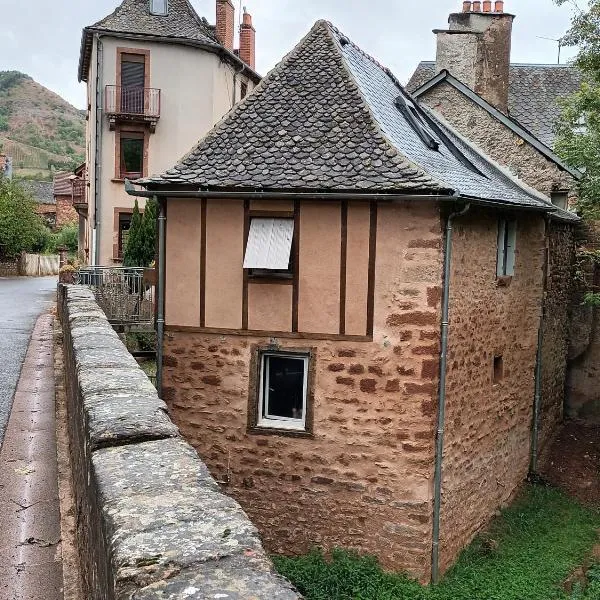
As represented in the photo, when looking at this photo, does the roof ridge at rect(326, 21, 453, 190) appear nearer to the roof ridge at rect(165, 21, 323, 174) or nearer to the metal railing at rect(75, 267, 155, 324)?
the roof ridge at rect(165, 21, 323, 174)

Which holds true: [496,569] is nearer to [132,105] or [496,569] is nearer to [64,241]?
[132,105]

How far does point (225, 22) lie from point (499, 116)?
1520 cm

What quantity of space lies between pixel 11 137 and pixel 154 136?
78.1 m

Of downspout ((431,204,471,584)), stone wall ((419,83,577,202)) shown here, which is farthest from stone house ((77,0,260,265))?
downspout ((431,204,471,584))

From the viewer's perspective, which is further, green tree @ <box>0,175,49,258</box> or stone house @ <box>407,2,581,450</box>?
green tree @ <box>0,175,49,258</box>

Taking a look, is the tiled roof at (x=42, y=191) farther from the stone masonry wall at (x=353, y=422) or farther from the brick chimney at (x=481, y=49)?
the stone masonry wall at (x=353, y=422)

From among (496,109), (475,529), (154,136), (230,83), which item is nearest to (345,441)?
(475,529)

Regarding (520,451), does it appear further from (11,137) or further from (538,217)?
(11,137)

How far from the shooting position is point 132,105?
2627 centimetres

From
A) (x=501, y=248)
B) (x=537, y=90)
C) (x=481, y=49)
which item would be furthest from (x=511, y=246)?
(x=537, y=90)

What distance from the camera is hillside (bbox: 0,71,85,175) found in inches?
3639

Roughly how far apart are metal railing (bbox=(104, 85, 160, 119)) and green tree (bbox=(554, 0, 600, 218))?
1509cm

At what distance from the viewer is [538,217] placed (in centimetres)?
1427

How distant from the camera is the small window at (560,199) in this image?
645 inches
